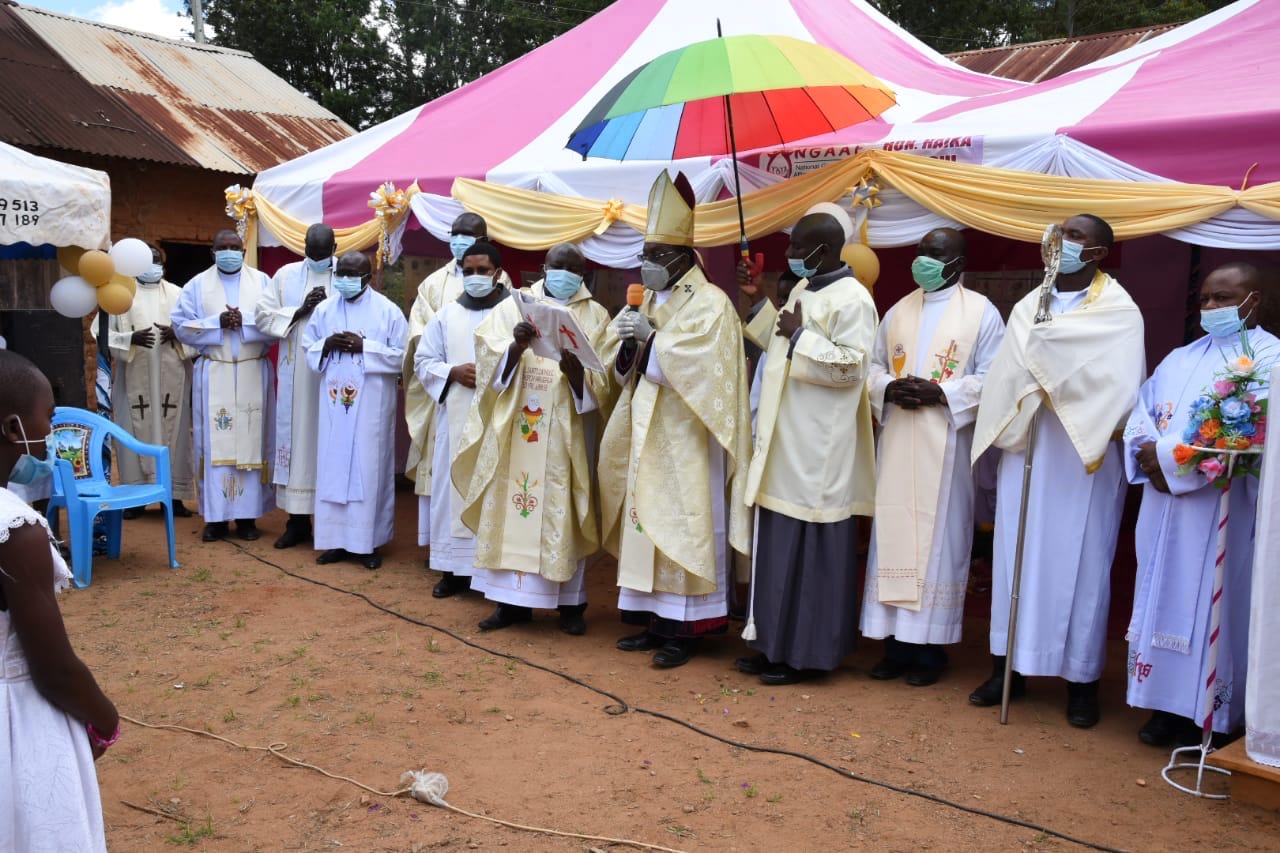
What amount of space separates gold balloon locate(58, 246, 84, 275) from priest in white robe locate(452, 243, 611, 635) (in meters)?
2.57

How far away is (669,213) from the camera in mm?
5438

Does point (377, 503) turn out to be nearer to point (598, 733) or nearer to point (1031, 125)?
point (598, 733)

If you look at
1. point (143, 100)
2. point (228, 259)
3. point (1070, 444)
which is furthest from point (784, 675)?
point (143, 100)

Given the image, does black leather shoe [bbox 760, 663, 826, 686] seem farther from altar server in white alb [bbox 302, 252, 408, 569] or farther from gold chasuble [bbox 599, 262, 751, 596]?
altar server in white alb [bbox 302, 252, 408, 569]

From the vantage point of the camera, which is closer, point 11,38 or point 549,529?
point 549,529

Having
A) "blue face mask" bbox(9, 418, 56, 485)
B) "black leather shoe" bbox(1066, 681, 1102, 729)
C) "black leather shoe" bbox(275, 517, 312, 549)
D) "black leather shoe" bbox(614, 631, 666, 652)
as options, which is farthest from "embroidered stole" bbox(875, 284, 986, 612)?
"black leather shoe" bbox(275, 517, 312, 549)

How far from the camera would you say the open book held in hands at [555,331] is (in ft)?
18.3

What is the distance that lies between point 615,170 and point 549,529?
2291 mm

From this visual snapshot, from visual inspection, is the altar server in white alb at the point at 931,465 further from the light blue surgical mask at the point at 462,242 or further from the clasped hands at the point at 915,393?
the light blue surgical mask at the point at 462,242

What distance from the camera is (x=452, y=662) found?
18.6 feet

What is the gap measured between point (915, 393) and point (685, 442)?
1106mm

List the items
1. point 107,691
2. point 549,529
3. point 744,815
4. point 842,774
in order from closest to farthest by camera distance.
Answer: point 744,815 < point 842,774 < point 107,691 < point 549,529

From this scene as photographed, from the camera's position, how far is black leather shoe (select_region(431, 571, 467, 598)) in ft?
22.6

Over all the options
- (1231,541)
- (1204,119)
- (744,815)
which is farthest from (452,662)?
(1204,119)
